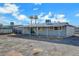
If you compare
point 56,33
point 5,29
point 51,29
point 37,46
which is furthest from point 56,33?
point 5,29

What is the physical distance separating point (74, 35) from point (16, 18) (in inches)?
74.4

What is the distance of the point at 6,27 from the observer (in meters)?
6.73

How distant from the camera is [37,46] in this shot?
6.67m

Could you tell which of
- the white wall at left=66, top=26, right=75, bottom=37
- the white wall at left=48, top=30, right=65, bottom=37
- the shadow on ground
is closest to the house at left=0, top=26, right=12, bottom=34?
the shadow on ground

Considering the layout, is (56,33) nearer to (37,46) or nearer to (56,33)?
(56,33)

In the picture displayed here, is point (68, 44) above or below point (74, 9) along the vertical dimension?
below

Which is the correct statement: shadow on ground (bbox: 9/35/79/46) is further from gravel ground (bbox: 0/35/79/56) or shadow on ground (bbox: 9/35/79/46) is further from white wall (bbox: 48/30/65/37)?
white wall (bbox: 48/30/65/37)

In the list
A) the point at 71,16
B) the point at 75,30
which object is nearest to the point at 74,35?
the point at 75,30

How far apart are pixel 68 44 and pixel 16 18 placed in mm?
1807

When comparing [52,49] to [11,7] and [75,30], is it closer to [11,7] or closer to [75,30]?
[75,30]

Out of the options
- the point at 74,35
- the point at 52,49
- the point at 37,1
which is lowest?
the point at 52,49

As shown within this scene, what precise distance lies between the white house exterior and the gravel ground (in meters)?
0.16

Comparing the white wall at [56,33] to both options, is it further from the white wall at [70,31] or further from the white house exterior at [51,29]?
the white wall at [70,31]

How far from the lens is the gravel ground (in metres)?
6.55
